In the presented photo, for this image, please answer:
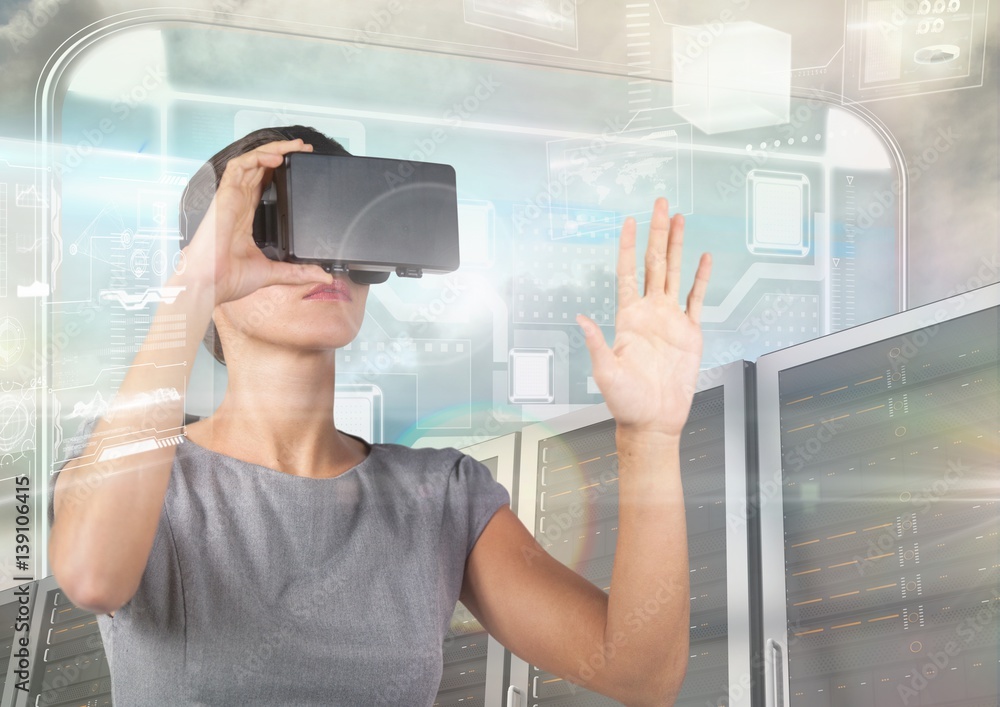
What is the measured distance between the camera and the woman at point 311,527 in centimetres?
62

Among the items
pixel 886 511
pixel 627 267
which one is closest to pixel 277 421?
pixel 627 267

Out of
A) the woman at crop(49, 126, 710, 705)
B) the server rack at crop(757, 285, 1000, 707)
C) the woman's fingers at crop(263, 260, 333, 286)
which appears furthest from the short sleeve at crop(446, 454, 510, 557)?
the server rack at crop(757, 285, 1000, 707)

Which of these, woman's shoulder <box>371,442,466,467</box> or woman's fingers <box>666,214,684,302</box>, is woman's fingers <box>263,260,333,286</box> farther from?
woman's fingers <box>666,214,684,302</box>

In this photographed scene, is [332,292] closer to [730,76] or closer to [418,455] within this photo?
[418,455]

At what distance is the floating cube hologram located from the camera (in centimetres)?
114

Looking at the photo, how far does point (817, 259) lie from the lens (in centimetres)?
115

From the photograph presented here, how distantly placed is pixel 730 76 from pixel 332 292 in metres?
0.69

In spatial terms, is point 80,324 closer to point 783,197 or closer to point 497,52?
point 497,52

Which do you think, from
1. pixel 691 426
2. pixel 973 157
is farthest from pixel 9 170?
pixel 973 157

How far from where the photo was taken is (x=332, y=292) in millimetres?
786

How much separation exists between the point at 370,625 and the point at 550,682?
1.72 ft

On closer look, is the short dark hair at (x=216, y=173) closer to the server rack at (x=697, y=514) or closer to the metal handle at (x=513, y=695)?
the server rack at (x=697, y=514)

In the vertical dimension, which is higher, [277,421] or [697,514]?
[277,421]

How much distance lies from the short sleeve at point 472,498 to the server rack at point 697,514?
0.31 meters
